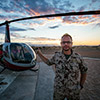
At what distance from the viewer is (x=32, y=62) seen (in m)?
4.45

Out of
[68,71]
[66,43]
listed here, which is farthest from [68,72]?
[66,43]

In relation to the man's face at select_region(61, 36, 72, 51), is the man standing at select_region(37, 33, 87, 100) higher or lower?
lower

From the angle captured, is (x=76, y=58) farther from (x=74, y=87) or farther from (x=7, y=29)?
(x=7, y=29)

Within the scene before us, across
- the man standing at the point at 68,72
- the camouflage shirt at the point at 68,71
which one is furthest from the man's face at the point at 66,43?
the camouflage shirt at the point at 68,71

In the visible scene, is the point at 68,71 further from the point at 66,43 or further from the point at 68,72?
the point at 66,43

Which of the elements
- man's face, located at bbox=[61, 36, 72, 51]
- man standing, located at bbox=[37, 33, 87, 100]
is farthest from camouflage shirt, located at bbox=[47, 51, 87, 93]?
man's face, located at bbox=[61, 36, 72, 51]

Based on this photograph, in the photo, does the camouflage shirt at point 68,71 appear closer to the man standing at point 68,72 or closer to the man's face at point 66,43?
the man standing at point 68,72

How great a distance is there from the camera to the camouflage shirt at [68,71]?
1634 millimetres

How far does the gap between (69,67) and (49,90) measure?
2.00 metres

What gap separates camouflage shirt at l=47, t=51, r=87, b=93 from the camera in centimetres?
163

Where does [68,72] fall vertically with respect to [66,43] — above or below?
below

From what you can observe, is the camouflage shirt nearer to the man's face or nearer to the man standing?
the man standing

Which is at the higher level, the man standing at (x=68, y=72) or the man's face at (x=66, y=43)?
the man's face at (x=66, y=43)

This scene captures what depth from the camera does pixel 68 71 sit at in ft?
5.37
